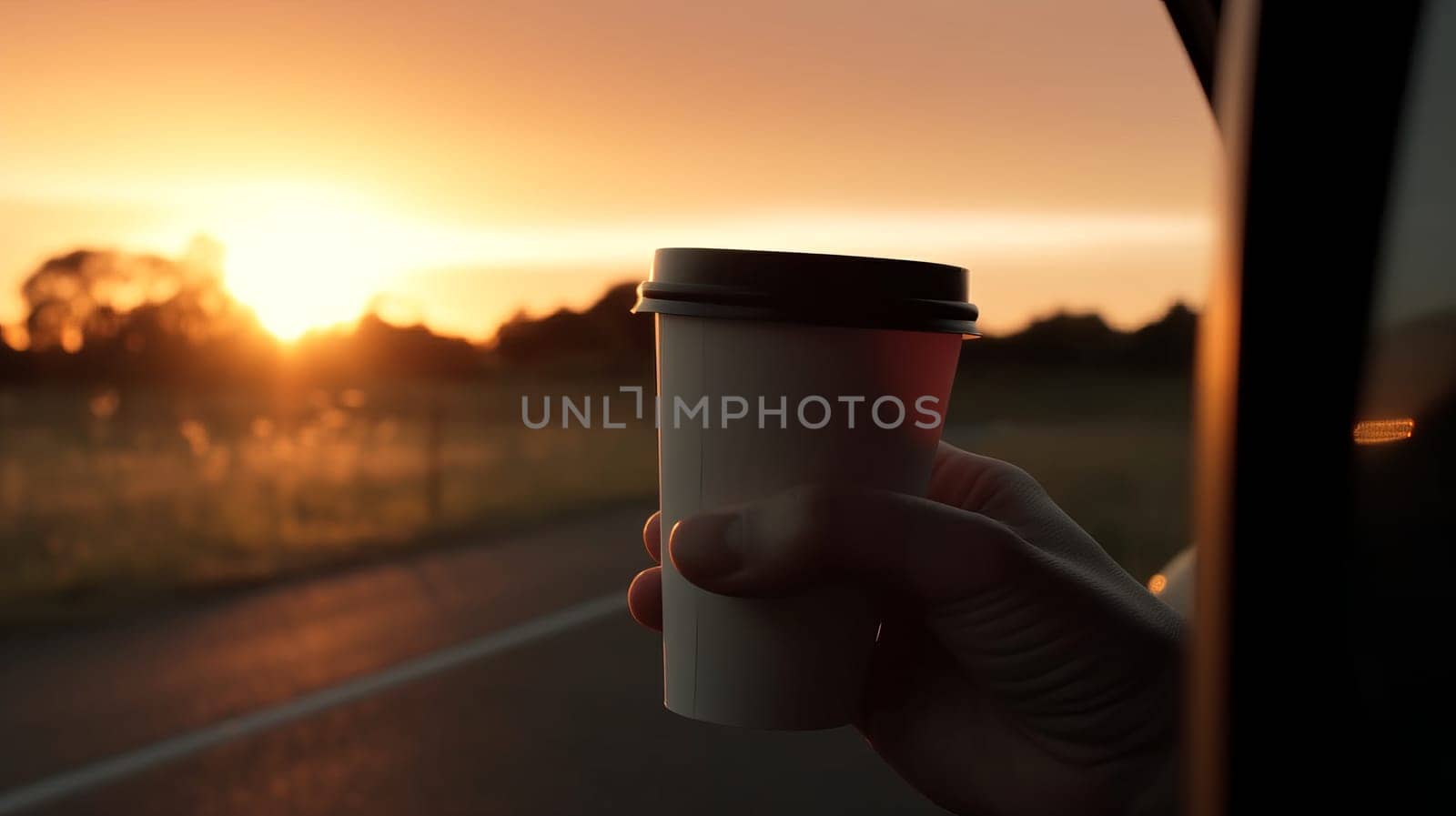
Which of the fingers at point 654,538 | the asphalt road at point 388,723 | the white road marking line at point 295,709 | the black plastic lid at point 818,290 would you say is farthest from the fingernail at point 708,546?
the white road marking line at point 295,709

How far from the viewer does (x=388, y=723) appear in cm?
530

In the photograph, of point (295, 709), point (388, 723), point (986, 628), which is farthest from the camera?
point (295, 709)

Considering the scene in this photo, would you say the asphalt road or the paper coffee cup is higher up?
the paper coffee cup

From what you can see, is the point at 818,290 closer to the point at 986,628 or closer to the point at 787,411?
the point at 787,411

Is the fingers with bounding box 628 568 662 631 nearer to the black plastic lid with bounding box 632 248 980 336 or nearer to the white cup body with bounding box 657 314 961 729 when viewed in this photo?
the white cup body with bounding box 657 314 961 729

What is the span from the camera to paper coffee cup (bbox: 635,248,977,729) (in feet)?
4.39

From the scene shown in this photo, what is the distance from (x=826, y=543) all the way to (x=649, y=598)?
0.56m

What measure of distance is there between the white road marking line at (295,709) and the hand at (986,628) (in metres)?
3.65

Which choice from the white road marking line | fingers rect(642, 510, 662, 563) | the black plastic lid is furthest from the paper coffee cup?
the white road marking line

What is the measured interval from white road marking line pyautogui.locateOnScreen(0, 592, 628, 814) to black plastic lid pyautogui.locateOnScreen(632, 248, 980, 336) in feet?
13.7

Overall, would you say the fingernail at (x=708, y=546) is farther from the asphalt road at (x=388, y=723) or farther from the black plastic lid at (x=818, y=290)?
the asphalt road at (x=388, y=723)

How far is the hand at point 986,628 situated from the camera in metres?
1.39

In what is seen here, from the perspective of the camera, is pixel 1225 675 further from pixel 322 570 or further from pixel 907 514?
pixel 322 570

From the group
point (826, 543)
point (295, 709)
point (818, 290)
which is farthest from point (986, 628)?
point (295, 709)
